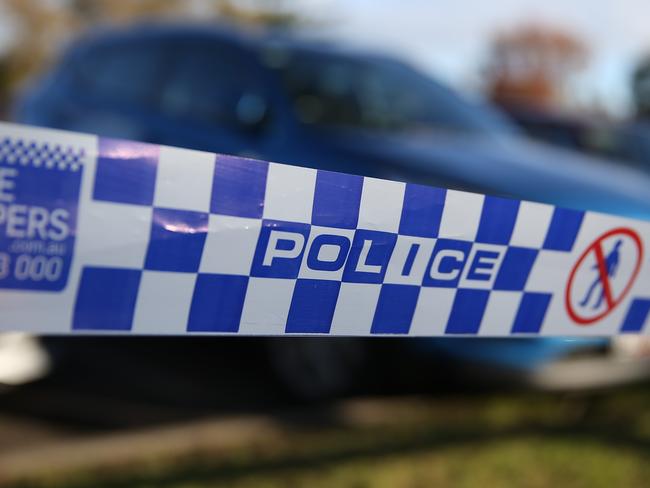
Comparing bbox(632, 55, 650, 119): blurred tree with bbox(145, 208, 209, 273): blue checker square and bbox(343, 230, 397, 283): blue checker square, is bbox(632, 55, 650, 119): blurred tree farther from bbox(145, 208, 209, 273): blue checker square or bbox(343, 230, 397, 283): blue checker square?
bbox(145, 208, 209, 273): blue checker square

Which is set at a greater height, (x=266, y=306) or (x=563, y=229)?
(x=563, y=229)

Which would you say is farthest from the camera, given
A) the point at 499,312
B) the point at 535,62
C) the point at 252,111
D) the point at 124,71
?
the point at 535,62

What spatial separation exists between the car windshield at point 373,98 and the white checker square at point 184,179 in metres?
2.71

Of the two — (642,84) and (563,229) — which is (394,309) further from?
(642,84)

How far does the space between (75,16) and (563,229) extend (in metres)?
26.2

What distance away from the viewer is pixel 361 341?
12.5ft

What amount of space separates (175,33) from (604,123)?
12.9 ft

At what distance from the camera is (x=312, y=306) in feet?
4.40

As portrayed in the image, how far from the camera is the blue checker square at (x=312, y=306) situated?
1.33 meters

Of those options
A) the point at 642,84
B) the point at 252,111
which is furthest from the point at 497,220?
the point at 642,84

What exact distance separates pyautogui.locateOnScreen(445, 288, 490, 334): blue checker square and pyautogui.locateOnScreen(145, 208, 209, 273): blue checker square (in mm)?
448

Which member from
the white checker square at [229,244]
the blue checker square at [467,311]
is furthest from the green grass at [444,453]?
the white checker square at [229,244]

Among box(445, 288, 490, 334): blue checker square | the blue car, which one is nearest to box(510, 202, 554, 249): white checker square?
box(445, 288, 490, 334): blue checker square

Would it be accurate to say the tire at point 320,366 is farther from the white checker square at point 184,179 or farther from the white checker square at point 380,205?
the white checker square at point 184,179
